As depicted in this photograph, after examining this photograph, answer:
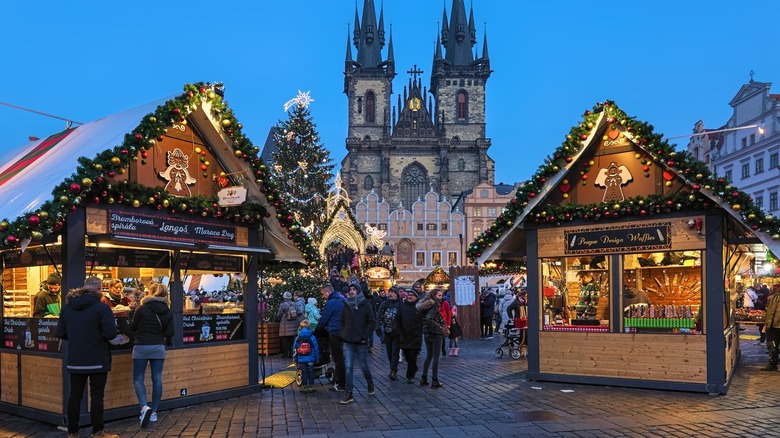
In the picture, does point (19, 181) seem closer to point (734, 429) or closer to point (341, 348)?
point (341, 348)

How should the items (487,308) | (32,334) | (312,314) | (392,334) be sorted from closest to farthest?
(32,334) → (392,334) → (312,314) → (487,308)

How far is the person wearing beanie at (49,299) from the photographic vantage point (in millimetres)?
8734

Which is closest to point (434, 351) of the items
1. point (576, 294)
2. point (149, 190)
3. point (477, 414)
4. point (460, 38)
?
point (477, 414)

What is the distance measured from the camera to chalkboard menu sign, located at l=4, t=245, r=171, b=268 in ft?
28.6

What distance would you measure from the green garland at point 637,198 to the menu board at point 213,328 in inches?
157

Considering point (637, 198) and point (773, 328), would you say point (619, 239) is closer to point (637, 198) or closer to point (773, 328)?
point (637, 198)

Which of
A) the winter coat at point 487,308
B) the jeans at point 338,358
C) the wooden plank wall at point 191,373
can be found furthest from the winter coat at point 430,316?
the winter coat at point 487,308

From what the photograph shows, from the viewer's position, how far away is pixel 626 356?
35.5 ft

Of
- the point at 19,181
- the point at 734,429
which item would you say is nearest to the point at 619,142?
the point at 734,429

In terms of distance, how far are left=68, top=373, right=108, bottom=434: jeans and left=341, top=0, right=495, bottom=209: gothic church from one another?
2812 inches

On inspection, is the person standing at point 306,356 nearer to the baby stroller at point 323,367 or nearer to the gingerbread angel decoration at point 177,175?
the baby stroller at point 323,367

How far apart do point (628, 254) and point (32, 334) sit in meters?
8.43

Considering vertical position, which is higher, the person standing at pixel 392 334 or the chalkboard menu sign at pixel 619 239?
the chalkboard menu sign at pixel 619 239

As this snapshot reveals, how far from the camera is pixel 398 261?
232 feet
